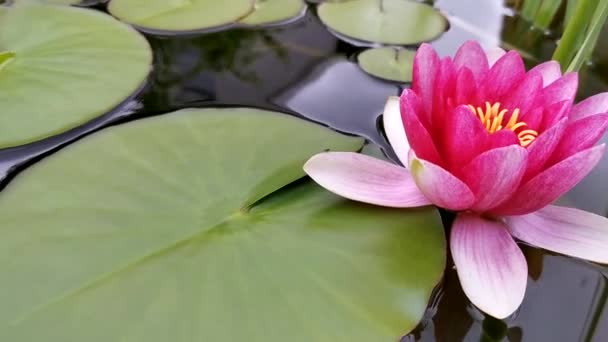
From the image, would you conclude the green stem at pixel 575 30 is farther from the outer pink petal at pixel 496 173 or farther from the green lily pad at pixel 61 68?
the green lily pad at pixel 61 68

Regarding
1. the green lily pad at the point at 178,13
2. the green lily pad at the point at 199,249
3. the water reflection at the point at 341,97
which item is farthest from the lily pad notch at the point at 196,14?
the green lily pad at the point at 199,249

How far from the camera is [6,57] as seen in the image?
3.00ft

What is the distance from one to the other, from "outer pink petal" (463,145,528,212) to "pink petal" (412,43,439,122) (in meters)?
0.10

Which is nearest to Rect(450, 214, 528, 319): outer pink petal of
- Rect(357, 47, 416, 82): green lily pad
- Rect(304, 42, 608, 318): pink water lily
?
Rect(304, 42, 608, 318): pink water lily

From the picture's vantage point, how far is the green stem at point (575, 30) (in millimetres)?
756

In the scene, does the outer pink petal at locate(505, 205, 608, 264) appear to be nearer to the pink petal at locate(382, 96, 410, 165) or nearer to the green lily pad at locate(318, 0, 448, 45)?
the pink petal at locate(382, 96, 410, 165)

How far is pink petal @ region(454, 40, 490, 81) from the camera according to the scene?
0.68m

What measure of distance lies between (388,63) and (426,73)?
394mm

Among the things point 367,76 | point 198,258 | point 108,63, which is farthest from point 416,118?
point 108,63

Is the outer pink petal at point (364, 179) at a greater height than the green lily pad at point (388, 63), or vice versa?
the green lily pad at point (388, 63)

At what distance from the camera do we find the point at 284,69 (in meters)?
1.03

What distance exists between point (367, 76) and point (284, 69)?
16 centimetres

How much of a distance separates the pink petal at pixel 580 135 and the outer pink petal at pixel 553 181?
0.08 ft

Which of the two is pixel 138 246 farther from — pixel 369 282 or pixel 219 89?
pixel 219 89
